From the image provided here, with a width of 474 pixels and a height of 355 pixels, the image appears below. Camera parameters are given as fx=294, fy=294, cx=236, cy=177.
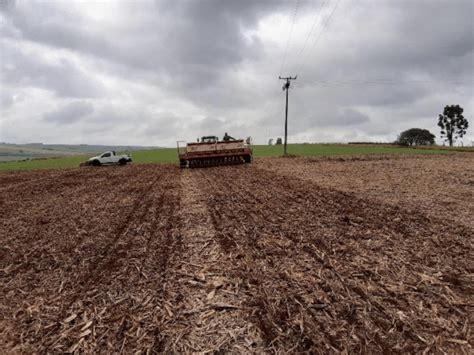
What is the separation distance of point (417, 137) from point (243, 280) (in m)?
133

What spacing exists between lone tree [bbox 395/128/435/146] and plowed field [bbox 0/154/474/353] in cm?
12170

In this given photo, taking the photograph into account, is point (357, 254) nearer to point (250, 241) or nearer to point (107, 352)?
point (250, 241)

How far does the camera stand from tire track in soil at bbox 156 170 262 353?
3.51 m

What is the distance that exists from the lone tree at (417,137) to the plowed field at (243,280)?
122 meters

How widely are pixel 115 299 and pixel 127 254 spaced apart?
1.83 meters

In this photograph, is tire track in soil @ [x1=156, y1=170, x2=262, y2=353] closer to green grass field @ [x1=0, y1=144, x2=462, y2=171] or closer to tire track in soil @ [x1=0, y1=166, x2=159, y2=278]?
tire track in soil @ [x1=0, y1=166, x2=159, y2=278]

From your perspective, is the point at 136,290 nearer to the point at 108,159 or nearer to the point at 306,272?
the point at 306,272

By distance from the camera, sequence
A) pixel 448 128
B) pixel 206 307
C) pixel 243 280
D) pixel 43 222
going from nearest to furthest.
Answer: pixel 206 307, pixel 243 280, pixel 43 222, pixel 448 128

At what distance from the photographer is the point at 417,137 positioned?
116 metres

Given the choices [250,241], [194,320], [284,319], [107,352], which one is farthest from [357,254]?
[107,352]

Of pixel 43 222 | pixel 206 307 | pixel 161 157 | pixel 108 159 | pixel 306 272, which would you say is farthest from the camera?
pixel 161 157

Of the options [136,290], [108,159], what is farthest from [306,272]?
[108,159]

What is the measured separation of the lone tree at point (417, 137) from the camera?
373 ft

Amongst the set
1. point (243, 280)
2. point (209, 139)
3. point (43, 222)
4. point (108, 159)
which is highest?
point (209, 139)
